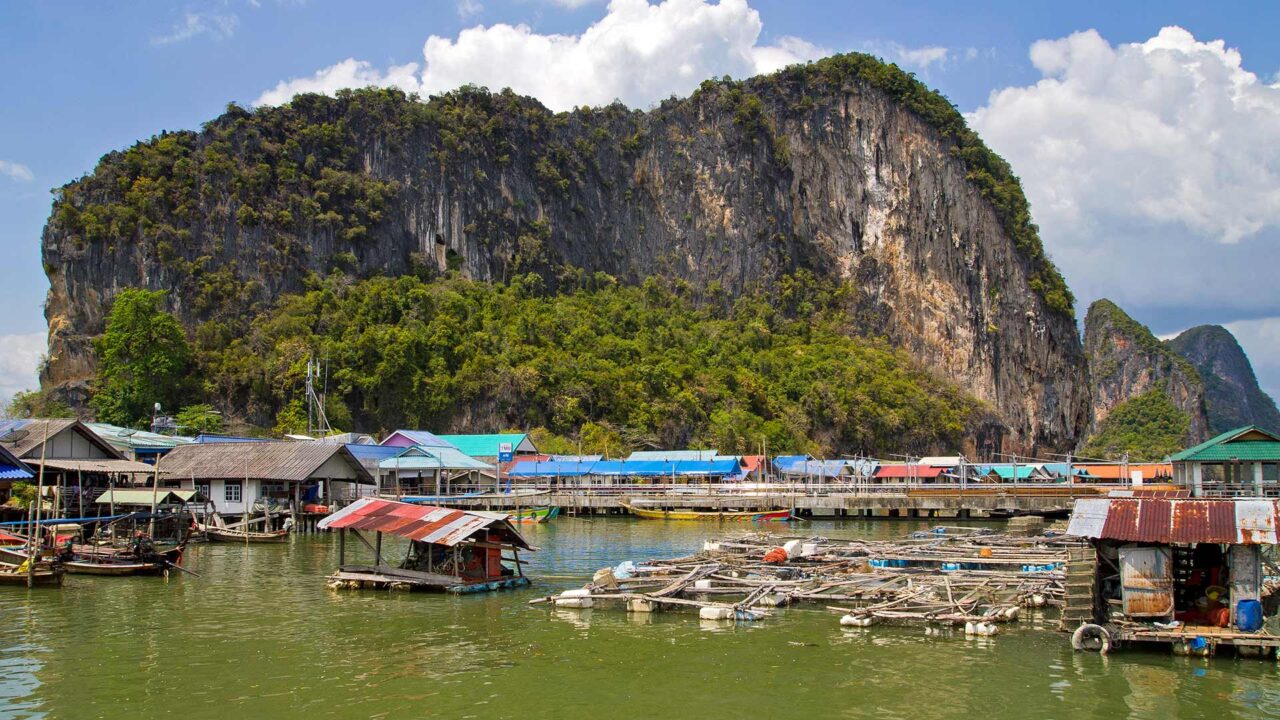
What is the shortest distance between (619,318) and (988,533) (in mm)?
72386

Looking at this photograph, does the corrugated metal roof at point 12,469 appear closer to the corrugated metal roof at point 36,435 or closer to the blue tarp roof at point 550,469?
the corrugated metal roof at point 36,435

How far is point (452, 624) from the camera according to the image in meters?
21.3

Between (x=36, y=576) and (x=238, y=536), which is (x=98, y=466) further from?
(x=36, y=576)

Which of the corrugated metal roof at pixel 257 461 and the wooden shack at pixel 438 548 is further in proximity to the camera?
the corrugated metal roof at pixel 257 461

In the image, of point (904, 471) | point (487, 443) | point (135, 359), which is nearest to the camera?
point (487, 443)

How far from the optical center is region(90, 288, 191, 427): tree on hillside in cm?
7356

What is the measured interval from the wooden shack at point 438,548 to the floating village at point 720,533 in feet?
0.21

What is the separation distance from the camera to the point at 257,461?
147ft

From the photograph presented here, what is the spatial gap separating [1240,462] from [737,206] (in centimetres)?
8934

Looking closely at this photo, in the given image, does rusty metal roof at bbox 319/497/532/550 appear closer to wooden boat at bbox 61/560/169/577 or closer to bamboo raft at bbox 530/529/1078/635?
bamboo raft at bbox 530/529/1078/635

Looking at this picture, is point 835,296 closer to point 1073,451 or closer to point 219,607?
point 1073,451

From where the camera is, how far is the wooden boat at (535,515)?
5400 cm

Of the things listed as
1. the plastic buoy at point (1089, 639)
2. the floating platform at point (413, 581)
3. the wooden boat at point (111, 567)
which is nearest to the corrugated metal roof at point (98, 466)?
the wooden boat at point (111, 567)

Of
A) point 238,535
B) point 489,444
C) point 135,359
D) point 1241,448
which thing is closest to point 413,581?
point 238,535
